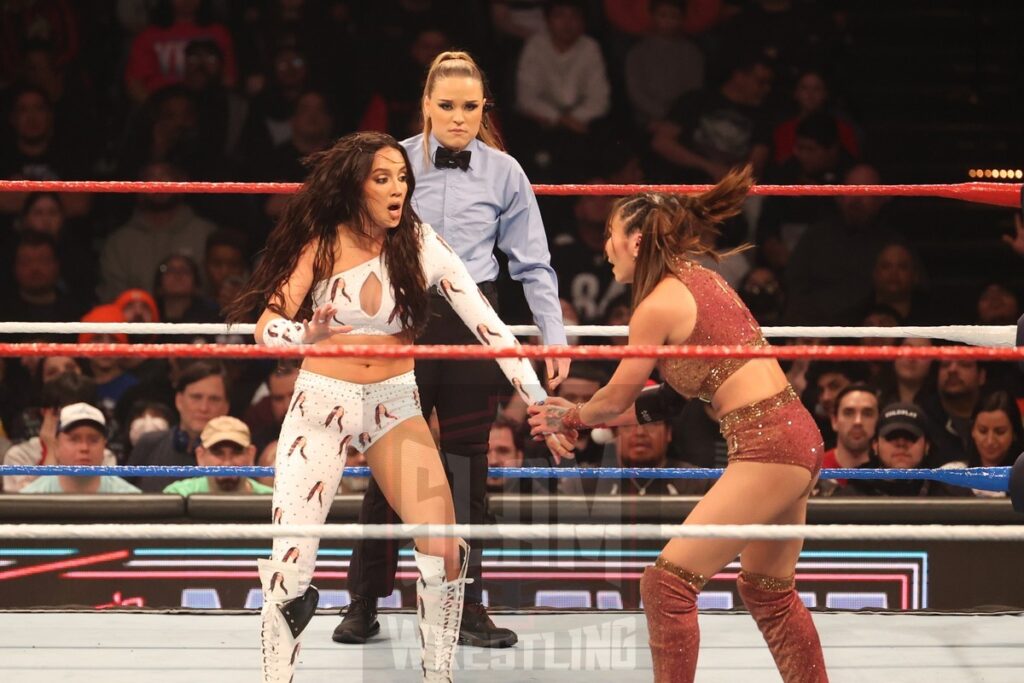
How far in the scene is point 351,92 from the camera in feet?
18.5

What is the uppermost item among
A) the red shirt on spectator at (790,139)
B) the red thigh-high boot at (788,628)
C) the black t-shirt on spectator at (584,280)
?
the red shirt on spectator at (790,139)

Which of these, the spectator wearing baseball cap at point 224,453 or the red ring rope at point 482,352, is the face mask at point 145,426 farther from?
the red ring rope at point 482,352

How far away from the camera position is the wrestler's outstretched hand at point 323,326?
2.10 metres

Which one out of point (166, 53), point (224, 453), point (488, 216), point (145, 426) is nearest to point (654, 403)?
point (488, 216)

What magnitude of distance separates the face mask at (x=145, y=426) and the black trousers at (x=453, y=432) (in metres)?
1.58

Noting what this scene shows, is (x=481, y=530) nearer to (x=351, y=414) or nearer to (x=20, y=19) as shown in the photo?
(x=351, y=414)

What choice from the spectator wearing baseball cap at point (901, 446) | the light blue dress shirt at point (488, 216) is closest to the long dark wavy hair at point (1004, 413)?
the spectator wearing baseball cap at point (901, 446)

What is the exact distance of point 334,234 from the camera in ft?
7.53

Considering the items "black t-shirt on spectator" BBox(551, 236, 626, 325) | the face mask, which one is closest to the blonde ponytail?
the face mask

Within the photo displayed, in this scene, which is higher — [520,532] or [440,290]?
[440,290]

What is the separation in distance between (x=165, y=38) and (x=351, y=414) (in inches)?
149

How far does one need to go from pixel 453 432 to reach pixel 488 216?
17.0 inches

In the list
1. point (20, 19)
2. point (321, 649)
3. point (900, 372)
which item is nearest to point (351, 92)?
point (20, 19)

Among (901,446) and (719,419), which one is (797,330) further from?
(901,446)
